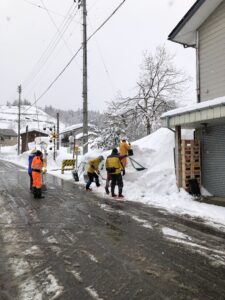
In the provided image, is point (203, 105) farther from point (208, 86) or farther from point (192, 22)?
point (192, 22)

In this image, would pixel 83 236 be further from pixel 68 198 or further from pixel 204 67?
pixel 204 67

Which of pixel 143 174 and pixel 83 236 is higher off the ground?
pixel 143 174

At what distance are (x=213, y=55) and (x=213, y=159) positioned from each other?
12.0ft

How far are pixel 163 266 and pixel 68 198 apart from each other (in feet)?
22.3

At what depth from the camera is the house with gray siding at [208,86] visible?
1073 cm

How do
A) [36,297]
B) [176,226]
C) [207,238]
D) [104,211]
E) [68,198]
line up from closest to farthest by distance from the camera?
[36,297]
[207,238]
[176,226]
[104,211]
[68,198]

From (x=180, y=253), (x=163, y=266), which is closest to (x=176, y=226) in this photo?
(x=180, y=253)

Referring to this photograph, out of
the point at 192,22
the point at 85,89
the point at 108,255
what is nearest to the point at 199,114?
the point at 192,22

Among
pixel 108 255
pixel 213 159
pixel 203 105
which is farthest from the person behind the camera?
pixel 213 159

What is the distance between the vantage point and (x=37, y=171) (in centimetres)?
1141

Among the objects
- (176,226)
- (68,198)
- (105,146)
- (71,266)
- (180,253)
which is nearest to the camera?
(71,266)

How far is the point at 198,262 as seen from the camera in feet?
16.1

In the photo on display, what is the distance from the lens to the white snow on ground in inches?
351

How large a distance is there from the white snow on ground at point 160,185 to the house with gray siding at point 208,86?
31.8 inches
